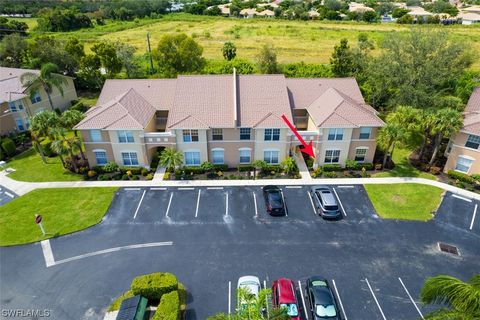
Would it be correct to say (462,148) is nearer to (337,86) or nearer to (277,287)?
(337,86)

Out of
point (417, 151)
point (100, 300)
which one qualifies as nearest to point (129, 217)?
point (100, 300)

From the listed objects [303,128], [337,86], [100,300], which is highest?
[337,86]

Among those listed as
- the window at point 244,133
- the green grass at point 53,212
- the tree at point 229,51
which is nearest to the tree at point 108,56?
the tree at point 229,51

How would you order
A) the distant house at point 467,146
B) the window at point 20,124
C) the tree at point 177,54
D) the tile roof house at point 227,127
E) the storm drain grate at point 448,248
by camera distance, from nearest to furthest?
the storm drain grate at point 448,248
the distant house at point 467,146
the tile roof house at point 227,127
the window at point 20,124
the tree at point 177,54

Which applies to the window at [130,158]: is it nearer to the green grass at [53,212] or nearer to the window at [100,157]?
the window at [100,157]

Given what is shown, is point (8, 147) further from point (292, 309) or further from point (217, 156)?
point (292, 309)

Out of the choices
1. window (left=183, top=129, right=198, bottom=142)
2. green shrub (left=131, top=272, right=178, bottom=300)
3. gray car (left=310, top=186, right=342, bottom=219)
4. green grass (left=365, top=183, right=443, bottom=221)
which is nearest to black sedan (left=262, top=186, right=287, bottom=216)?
gray car (left=310, top=186, right=342, bottom=219)
